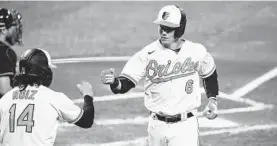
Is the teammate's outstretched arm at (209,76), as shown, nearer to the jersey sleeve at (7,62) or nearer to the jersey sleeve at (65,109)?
the jersey sleeve at (65,109)

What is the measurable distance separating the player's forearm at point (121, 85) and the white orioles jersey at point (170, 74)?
4 cm

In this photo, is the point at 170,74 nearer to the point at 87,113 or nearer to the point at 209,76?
the point at 209,76

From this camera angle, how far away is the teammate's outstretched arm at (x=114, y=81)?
6.13 metres

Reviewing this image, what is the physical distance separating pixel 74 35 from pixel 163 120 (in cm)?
643

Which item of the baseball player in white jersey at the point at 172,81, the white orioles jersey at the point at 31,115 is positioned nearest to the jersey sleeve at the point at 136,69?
the baseball player in white jersey at the point at 172,81

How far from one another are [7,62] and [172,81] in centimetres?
180

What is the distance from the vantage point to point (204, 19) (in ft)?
41.9

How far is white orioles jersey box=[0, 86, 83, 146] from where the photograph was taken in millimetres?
5102

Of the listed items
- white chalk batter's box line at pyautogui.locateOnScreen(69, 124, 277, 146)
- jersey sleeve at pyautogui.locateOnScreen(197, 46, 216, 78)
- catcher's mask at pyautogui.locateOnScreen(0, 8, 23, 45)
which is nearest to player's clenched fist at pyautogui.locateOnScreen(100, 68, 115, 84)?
jersey sleeve at pyautogui.locateOnScreen(197, 46, 216, 78)

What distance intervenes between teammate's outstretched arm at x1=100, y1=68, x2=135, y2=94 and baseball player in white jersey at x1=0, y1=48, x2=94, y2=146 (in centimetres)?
79

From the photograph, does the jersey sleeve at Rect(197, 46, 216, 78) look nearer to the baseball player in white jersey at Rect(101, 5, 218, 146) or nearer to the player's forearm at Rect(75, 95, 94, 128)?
the baseball player in white jersey at Rect(101, 5, 218, 146)

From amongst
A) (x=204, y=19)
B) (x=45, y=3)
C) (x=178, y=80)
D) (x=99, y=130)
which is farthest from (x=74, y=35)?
(x=178, y=80)

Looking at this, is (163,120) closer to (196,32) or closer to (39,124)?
(39,124)

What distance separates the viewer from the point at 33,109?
16.9ft
